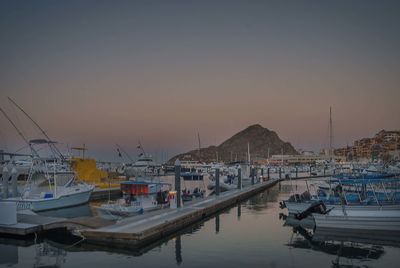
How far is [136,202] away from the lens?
102 ft

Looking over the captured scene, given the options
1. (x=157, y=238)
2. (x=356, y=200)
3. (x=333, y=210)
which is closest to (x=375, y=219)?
(x=333, y=210)

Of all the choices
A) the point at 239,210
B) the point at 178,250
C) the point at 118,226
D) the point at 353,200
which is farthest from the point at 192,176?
the point at 178,250

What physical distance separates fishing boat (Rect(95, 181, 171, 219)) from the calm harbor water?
5.52 metres

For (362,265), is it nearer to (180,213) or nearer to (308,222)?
(308,222)

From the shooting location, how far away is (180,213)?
27.7m

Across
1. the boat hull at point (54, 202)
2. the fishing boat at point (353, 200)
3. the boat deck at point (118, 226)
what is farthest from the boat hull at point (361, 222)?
the boat hull at point (54, 202)

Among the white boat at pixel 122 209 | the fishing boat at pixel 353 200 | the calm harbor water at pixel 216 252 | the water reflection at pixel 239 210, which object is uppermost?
the fishing boat at pixel 353 200

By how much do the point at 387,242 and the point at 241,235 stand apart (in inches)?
330

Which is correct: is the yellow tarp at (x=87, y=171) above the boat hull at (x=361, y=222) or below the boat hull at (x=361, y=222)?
above

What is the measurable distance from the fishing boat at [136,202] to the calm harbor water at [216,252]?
552 cm

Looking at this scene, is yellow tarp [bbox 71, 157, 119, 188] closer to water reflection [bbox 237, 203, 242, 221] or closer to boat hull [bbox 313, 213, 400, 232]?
water reflection [bbox 237, 203, 242, 221]

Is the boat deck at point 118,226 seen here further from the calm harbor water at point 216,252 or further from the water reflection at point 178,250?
the water reflection at point 178,250

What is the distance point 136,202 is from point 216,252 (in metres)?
12.3

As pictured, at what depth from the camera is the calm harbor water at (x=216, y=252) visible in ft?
59.6
